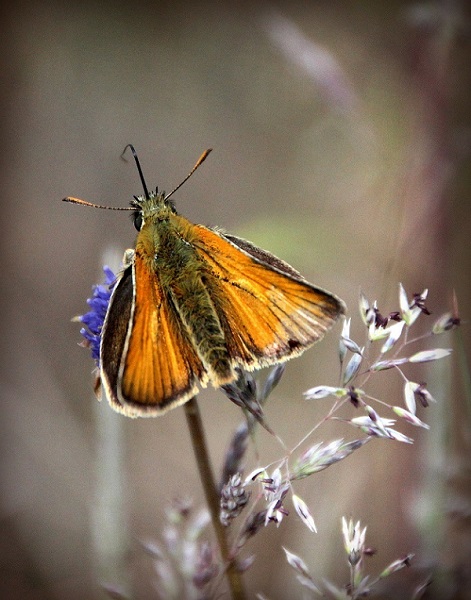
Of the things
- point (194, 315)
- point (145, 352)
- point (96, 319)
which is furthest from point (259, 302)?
point (96, 319)

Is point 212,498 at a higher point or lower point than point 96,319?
lower

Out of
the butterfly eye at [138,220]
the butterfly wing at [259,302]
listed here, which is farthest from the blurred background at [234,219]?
the butterfly wing at [259,302]

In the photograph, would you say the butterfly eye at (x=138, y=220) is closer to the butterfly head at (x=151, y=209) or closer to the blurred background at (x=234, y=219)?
the butterfly head at (x=151, y=209)

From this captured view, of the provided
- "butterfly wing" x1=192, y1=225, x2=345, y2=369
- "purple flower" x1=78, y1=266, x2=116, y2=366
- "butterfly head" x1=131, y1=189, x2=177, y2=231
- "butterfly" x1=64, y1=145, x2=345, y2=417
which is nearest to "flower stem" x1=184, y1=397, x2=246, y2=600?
"butterfly" x1=64, y1=145, x2=345, y2=417

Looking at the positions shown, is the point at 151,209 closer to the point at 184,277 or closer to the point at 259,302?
the point at 184,277

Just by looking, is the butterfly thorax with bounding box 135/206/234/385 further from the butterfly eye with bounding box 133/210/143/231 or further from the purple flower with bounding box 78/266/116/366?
the purple flower with bounding box 78/266/116/366

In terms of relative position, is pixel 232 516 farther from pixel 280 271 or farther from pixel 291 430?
pixel 291 430
